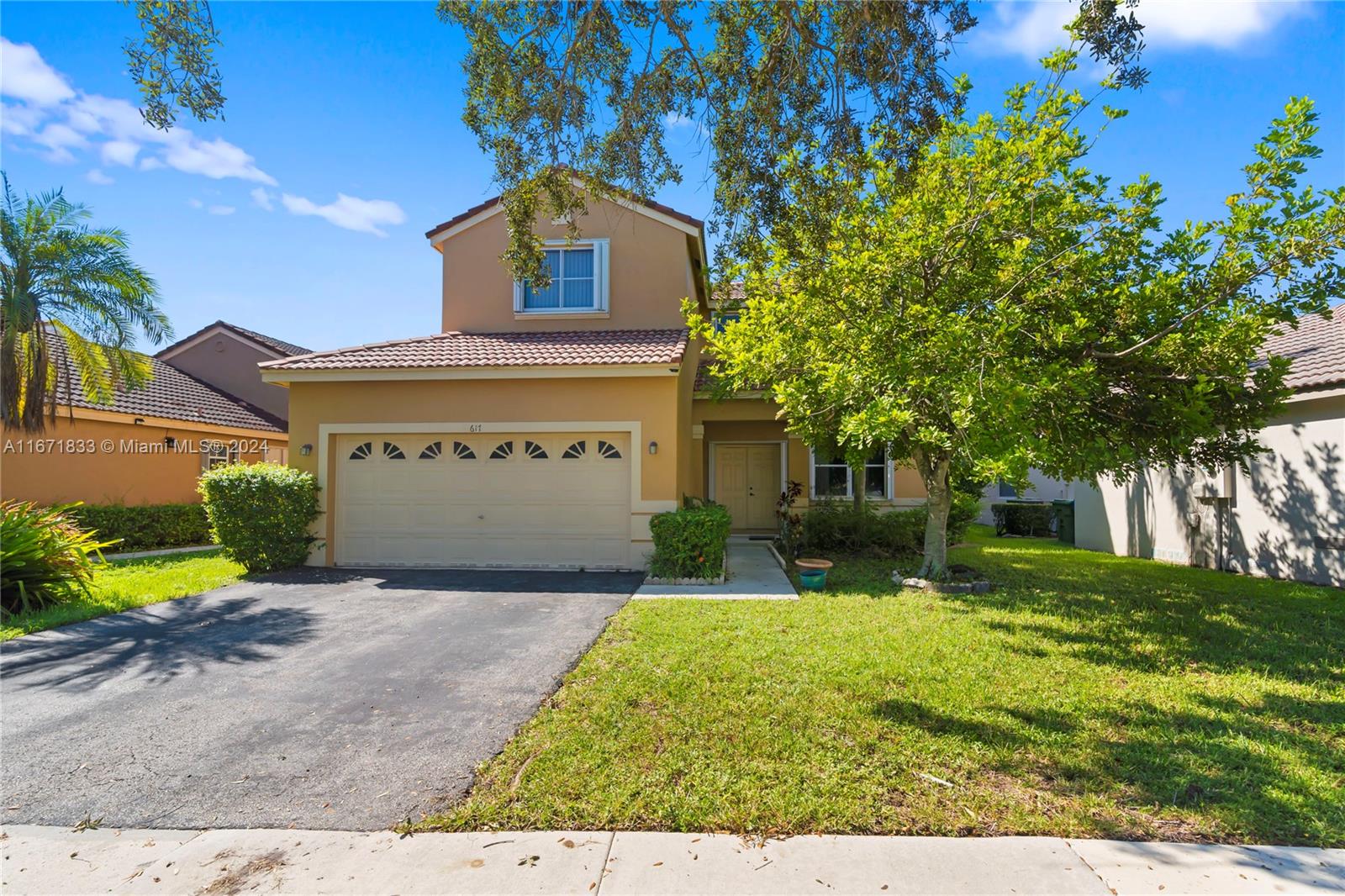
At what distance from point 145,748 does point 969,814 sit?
16.7 feet

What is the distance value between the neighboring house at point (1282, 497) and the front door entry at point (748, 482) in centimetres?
782

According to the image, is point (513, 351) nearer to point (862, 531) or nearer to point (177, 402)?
point (862, 531)

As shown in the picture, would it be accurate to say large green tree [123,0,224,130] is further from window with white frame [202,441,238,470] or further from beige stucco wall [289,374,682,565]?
window with white frame [202,441,238,470]

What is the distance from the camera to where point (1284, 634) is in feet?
23.1

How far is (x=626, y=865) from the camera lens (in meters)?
3.13

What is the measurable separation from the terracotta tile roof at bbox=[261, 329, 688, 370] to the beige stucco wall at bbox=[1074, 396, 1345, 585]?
25.6ft

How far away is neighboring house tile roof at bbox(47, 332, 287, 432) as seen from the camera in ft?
48.4

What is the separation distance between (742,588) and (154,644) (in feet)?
23.1

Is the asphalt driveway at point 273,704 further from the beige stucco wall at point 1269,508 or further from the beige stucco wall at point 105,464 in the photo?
the beige stucco wall at point 1269,508

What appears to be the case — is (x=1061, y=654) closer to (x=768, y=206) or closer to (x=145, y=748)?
(x=768, y=206)

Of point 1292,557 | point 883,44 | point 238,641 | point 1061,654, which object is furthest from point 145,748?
point 1292,557

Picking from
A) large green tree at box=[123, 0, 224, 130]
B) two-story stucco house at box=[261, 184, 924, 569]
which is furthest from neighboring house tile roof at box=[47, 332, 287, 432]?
large green tree at box=[123, 0, 224, 130]

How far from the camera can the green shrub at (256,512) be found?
1104 cm

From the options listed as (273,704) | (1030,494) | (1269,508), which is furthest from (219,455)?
(1030,494)
